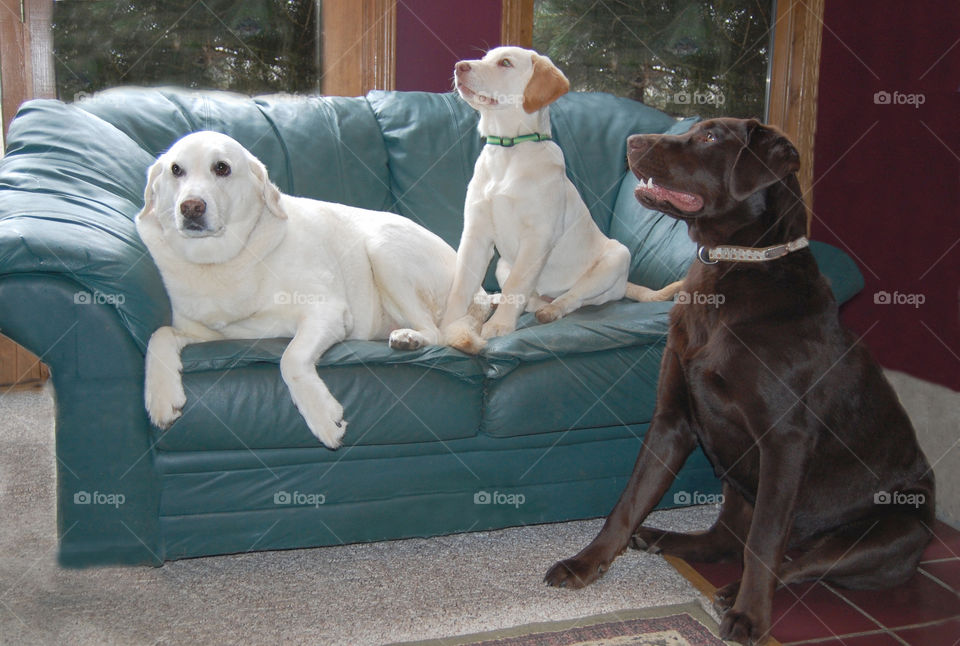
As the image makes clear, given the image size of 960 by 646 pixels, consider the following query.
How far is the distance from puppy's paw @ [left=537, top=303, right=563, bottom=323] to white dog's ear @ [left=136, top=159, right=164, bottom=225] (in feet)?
4.39

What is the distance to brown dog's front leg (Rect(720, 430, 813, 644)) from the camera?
1.94 metres

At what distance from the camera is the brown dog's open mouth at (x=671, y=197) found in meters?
2.06

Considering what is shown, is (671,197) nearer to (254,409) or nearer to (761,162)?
(761,162)

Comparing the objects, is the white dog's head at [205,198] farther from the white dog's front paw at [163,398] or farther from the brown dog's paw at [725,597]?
the brown dog's paw at [725,597]

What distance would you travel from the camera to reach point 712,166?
2.03m

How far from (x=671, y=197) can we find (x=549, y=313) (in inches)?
35.7

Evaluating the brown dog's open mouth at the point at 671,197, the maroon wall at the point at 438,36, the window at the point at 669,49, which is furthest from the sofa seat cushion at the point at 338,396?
the window at the point at 669,49

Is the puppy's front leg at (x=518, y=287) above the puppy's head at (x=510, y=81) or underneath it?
underneath

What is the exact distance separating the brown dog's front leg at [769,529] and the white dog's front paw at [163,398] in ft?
4.89

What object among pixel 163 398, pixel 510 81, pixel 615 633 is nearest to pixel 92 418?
pixel 163 398

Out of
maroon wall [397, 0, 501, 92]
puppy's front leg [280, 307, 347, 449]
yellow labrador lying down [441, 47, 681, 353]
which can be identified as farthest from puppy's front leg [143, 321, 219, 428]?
maroon wall [397, 0, 501, 92]

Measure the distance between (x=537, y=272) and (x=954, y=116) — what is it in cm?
179

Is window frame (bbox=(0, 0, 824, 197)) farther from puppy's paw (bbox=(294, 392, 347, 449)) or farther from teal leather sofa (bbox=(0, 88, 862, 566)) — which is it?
puppy's paw (bbox=(294, 392, 347, 449))

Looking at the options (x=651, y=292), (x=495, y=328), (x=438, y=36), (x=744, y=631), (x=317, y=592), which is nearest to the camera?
(x=744, y=631)
